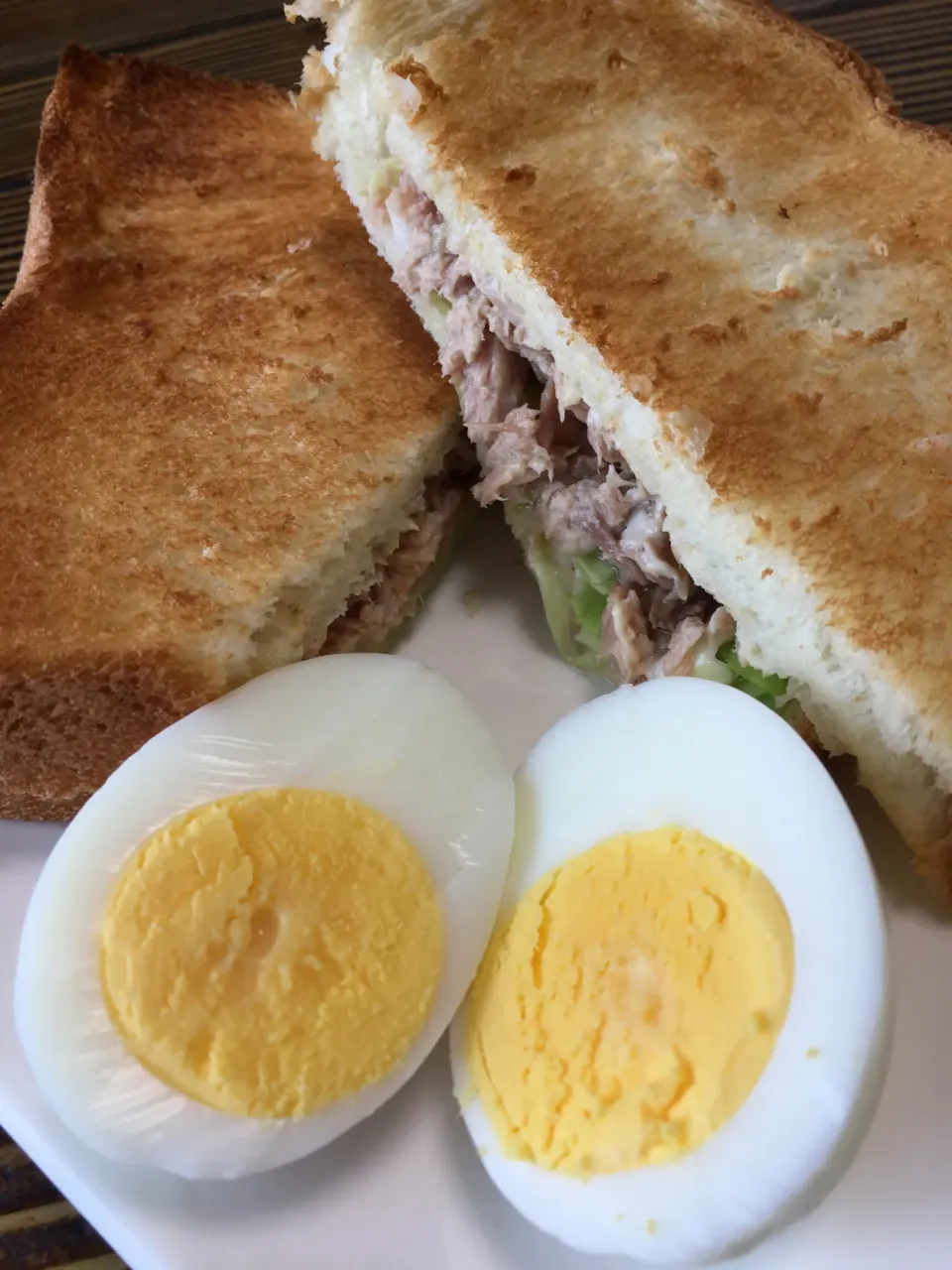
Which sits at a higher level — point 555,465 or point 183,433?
point 183,433

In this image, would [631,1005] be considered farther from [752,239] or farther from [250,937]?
[752,239]

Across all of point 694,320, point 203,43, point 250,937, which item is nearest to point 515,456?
point 694,320

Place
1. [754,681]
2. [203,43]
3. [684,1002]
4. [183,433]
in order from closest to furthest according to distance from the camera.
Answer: [684,1002] < [754,681] < [183,433] < [203,43]

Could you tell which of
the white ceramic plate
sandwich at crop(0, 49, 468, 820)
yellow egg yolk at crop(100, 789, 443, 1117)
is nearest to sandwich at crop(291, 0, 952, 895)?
sandwich at crop(0, 49, 468, 820)

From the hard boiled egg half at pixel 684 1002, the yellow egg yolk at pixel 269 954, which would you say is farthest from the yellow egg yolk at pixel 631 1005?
the yellow egg yolk at pixel 269 954

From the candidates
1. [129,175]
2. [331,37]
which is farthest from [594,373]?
[129,175]

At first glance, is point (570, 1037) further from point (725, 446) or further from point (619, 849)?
point (725, 446)
